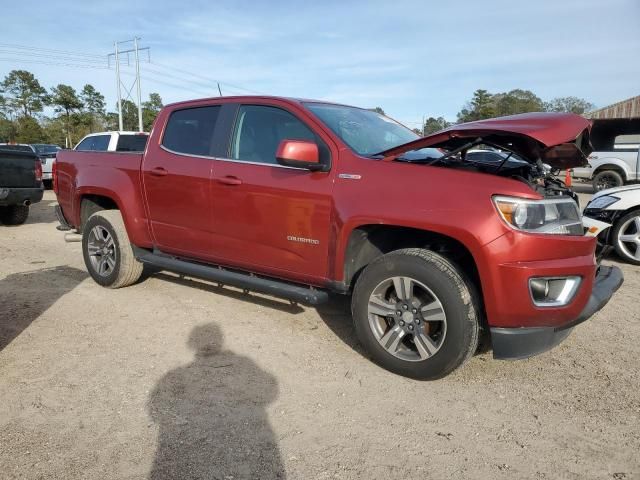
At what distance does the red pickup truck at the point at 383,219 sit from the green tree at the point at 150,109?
2474 inches

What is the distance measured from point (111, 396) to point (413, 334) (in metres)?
1.94

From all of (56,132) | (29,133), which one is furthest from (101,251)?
(56,132)

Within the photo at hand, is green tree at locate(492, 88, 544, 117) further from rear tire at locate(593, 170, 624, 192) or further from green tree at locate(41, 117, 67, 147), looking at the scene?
green tree at locate(41, 117, 67, 147)

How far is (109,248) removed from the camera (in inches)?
201

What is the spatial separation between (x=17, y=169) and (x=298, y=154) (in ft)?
25.6

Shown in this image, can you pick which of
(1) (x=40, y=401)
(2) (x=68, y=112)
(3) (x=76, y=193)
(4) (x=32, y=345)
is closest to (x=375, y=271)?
(1) (x=40, y=401)

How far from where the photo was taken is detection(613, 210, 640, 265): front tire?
6164mm

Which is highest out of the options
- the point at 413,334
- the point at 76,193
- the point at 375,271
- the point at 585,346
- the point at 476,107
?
the point at 476,107

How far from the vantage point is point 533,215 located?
283 cm

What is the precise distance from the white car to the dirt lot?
2.11 metres

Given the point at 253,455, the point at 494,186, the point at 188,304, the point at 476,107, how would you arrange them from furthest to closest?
the point at 476,107, the point at 188,304, the point at 494,186, the point at 253,455

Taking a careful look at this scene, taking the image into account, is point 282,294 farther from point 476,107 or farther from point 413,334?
point 476,107

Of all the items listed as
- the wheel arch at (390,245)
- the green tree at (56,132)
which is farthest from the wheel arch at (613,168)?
the green tree at (56,132)

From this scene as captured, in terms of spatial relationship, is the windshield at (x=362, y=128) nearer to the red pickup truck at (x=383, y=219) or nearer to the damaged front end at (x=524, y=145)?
the red pickup truck at (x=383, y=219)
